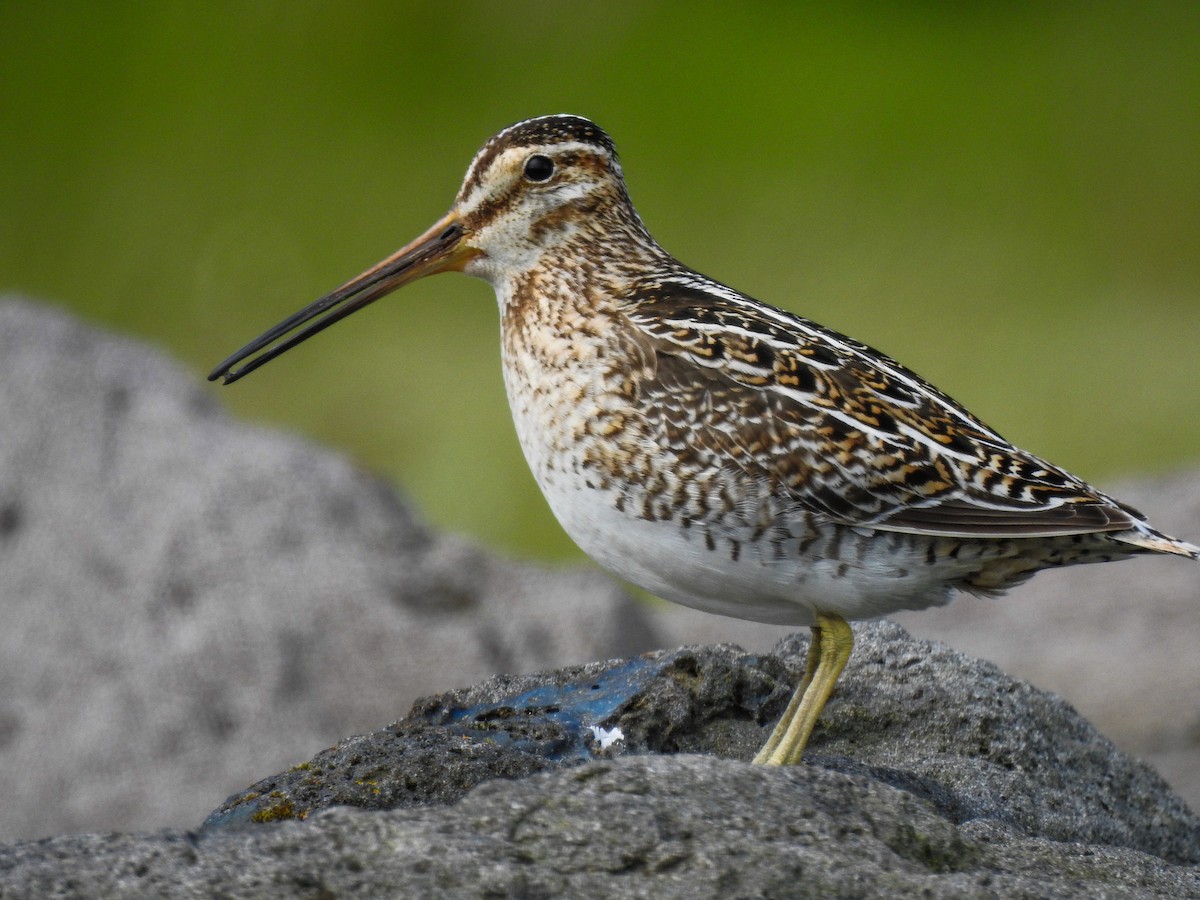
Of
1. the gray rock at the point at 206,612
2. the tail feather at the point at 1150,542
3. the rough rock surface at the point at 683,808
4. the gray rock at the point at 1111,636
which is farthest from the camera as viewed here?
the gray rock at the point at 1111,636

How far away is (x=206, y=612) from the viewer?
20.7 feet

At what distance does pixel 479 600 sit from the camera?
21.0ft

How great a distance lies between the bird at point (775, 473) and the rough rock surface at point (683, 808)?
0.28 meters

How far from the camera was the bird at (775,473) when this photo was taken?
3.89 m

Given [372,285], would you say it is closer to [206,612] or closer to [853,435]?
[853,435]

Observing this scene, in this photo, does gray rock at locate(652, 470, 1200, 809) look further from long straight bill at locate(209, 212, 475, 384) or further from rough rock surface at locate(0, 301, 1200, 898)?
long straight bill at locate(209, 212, 475, 384)

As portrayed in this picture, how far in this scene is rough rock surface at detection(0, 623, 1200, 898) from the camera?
2709mm

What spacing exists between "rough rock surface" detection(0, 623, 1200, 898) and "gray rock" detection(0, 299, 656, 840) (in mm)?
1867

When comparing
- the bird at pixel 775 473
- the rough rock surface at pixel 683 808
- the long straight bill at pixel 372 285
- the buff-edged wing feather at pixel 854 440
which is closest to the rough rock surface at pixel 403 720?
the rough rock surface at pixel 683 808

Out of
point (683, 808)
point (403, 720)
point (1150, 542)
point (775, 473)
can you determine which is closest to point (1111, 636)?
point (1150, 542)

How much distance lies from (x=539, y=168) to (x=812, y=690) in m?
1.57

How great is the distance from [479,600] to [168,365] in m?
1.80

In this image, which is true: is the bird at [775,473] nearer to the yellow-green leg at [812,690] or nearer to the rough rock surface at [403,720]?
the yellow-green leg at [812,690]

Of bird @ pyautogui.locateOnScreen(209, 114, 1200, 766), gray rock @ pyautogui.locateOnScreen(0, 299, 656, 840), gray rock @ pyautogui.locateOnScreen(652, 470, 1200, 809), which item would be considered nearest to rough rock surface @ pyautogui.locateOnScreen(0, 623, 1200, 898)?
bird @ pyautogui.locateOnScreen(209, 114, 1200, 766)
